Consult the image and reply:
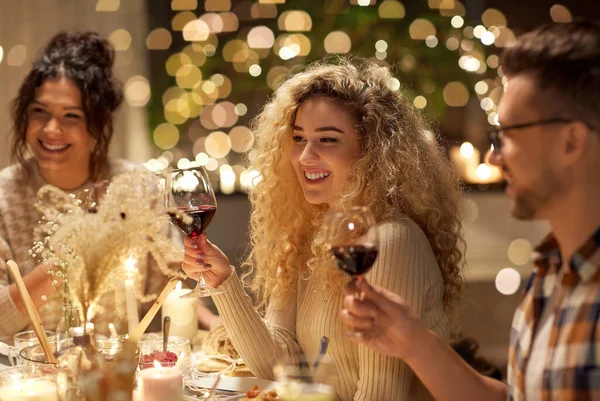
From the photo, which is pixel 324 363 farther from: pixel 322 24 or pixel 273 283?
pixel 322 24

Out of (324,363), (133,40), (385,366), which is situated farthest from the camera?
(133,40)

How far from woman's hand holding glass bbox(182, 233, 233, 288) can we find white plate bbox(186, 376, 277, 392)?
0.32 m

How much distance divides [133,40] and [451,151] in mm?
2274

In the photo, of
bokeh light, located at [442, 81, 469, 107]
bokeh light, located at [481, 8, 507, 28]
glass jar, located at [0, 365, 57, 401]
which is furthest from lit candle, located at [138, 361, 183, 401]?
bokeh light, located at [481, 8, 507, 28]

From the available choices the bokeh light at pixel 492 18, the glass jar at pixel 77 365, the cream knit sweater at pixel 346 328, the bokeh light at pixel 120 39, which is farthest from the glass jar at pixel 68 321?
the bokeh light at pixel 492 18

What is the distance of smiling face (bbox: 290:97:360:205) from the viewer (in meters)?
2.21

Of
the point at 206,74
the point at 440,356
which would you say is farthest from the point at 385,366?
the point at 206,74

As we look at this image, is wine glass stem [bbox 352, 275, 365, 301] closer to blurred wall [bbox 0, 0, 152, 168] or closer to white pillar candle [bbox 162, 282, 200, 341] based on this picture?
white pillar candle [bbox 162, 282, 200, 341]

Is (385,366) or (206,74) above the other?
(206,74)

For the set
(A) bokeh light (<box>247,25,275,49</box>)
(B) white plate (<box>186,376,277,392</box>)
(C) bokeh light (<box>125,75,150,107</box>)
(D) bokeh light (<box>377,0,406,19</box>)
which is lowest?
(B) white plate (<box>186,376,277,392</box>)

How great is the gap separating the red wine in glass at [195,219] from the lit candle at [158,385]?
460 mm

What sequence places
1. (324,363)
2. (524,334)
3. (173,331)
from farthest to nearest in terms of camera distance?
(173,331) < (524,334) < (324,363)

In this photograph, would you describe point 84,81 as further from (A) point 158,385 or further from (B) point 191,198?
(A) point 158,385

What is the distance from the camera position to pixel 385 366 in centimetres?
187
